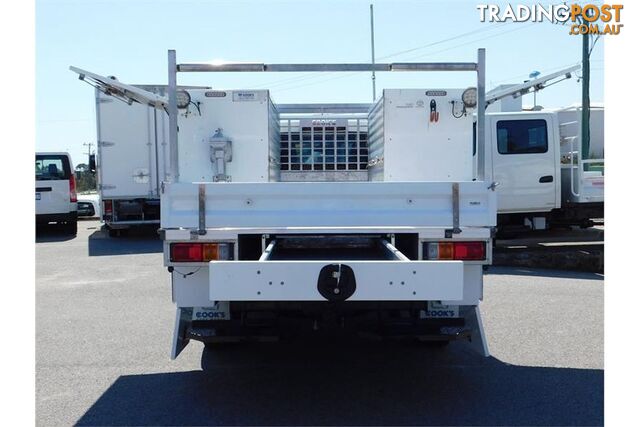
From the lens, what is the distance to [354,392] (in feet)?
14.7

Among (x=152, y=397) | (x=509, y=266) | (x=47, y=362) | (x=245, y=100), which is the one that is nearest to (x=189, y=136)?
(x=245, y=100)

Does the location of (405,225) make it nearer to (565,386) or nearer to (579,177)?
(565,386)

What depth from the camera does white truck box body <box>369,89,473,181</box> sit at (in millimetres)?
6805

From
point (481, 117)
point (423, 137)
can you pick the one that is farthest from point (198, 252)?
point (423, 137)

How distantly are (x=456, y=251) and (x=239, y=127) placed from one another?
362 cm

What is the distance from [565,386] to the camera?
4.57 metres

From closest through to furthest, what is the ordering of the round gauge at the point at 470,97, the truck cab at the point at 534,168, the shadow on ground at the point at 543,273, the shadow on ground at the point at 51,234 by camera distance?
the round gauge at the point at 470,97 < the shadow on ground at the point at 543,273 < the truck cab at the point at 534,168 < the shadow on ground at the point at 51,234

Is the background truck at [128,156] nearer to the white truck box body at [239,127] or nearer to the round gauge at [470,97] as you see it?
the white truck box body at [239,127]

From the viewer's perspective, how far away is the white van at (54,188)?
15914 mm

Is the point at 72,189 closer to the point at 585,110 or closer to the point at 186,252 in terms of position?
the point at 585,110

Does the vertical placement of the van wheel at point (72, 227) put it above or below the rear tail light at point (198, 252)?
below

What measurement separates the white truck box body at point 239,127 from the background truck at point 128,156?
740 centimetres

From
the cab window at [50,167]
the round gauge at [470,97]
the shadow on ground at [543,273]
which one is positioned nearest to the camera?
the round gauge at [470,97]

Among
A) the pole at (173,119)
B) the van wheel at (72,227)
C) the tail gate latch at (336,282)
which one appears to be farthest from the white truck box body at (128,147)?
the tail gate latch at (336,282)
